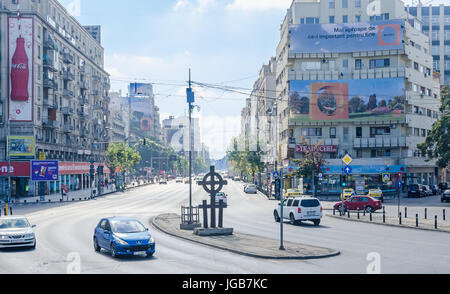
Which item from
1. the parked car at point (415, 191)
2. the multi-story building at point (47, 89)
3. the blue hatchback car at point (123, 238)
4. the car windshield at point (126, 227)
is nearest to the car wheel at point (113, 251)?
the blue hatchback car at point (123, 238)

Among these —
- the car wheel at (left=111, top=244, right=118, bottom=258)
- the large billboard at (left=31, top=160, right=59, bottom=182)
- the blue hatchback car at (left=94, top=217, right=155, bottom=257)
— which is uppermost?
the large billboard at (left=31, top=160, right=59, bottom=182)

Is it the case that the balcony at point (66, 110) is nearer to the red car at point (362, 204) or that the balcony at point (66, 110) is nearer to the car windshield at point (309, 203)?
the red car at point (362, 204)

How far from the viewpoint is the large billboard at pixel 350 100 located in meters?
77.9

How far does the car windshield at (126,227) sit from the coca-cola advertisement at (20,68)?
56.5 m

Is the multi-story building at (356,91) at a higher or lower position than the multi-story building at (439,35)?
lower

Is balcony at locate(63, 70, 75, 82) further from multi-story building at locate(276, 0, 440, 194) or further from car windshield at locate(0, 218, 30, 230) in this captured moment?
car windshield at locate(0, 218, 30, 230)

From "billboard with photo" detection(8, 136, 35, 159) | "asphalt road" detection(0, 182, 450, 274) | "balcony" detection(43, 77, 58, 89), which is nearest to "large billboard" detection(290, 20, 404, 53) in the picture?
"balcony" detection(43, 77, 58, 89)

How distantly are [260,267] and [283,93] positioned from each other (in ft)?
239

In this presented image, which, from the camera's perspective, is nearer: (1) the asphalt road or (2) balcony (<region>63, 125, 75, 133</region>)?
(1) the asphalt road

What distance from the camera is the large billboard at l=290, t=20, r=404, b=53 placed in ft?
258

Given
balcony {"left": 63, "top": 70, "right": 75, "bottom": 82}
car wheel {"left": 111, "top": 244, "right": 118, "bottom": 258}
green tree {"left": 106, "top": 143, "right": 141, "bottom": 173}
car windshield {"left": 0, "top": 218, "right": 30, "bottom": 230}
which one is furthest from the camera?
green tree {"left": 106, "top": 143, "right": 141, "bottom": 173}

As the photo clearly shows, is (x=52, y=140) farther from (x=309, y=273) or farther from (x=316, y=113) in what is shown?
(x=309, y=273)

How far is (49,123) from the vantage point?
77625mm

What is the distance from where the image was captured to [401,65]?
8056cm
